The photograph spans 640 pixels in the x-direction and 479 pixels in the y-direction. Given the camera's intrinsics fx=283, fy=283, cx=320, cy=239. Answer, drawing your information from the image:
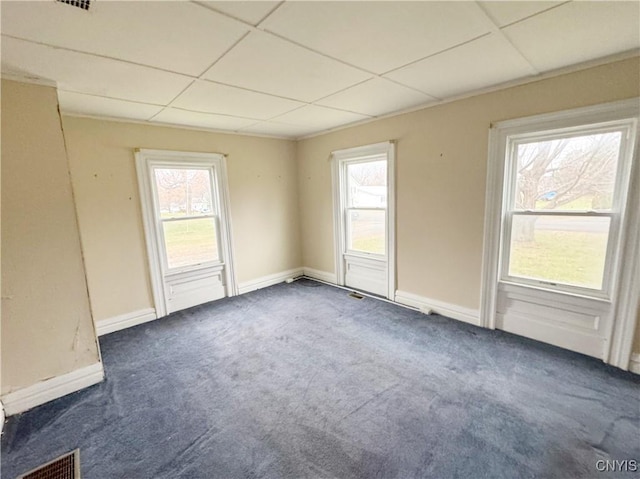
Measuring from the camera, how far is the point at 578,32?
1685 millimetres

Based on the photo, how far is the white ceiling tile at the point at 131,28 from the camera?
1303 millimetres

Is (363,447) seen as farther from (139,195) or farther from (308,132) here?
(308,132)

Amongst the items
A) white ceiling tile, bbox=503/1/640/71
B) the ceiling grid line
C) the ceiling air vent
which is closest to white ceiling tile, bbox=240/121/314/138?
the ceiling air vent

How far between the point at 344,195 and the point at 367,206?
0.45 meters

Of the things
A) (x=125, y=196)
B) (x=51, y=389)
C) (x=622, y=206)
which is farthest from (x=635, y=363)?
(x=125, y=196)

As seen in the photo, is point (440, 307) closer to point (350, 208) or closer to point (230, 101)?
point (350, 208)

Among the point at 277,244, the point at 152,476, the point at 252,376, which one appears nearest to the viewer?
the point at 152,476

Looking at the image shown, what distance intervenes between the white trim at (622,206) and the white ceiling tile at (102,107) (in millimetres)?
3303

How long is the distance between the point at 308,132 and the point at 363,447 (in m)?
3.90

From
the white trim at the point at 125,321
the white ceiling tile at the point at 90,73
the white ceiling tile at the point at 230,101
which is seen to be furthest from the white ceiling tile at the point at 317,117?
the white trim at the point at 125,321

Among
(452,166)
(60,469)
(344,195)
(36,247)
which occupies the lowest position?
(60,469)

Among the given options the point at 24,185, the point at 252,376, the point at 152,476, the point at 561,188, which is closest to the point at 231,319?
the point at 252,376

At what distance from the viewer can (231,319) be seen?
345 cm

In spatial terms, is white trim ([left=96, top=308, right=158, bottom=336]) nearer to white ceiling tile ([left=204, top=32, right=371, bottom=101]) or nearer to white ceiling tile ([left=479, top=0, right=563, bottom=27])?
white ceiling tile ([left=204, top=32, right=371, bottom=101])
